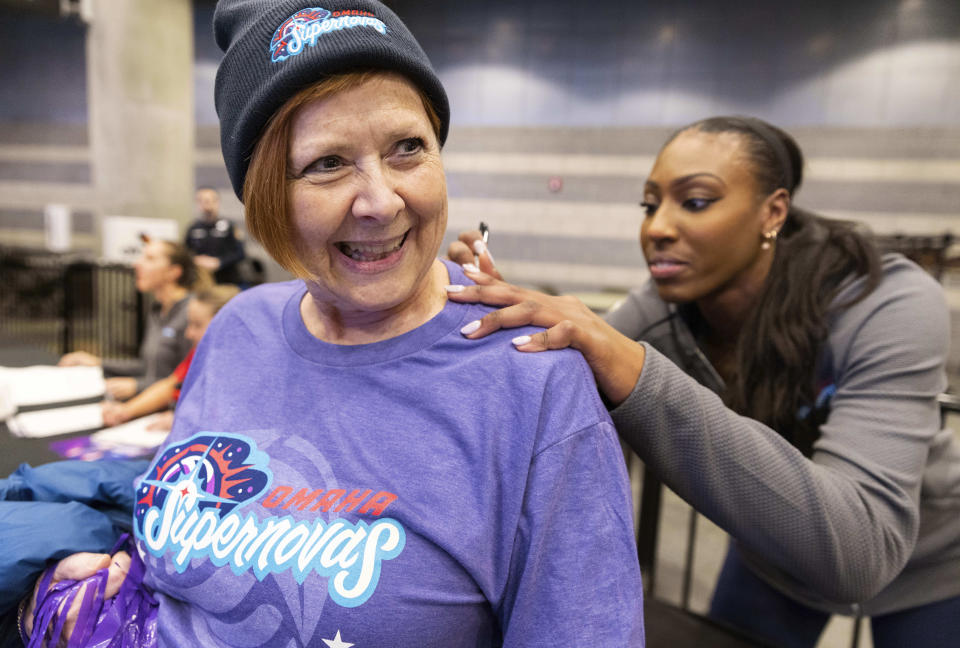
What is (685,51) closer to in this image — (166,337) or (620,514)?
(166,337)

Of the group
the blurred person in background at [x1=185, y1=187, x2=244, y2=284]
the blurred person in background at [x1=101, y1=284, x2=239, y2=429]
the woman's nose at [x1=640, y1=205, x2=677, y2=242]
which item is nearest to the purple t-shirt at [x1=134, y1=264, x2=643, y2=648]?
the woman's nose at [x1=640, y1=205, x2=677, y2=242]

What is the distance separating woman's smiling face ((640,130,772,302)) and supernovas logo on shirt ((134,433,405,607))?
0.95 metres

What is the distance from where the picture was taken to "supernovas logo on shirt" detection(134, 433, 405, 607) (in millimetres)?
792

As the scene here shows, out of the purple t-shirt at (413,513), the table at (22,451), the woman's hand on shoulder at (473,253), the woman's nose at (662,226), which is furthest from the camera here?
the table at (22,451)

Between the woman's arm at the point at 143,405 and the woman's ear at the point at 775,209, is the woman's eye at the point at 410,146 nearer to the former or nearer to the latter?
the woman's ear at the point at 775,209

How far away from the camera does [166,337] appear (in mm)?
3299

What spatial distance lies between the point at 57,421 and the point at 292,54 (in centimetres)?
174

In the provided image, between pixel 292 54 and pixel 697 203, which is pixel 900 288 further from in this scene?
pixel 292 54

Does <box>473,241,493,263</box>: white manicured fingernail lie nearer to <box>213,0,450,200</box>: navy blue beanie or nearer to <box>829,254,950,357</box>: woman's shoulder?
<box>213,0,450,200</box>: navy blue beanie

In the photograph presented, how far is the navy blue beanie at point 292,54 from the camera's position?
2.69ft

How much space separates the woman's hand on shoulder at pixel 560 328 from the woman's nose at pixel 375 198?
20 cm

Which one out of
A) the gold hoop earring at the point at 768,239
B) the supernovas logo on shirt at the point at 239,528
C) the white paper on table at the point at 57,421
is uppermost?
the gold hoop earring at the point at 768,239

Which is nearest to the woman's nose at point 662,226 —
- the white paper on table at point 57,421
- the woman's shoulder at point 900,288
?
the woman's shoulder at point 900,288

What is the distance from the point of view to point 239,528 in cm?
87
